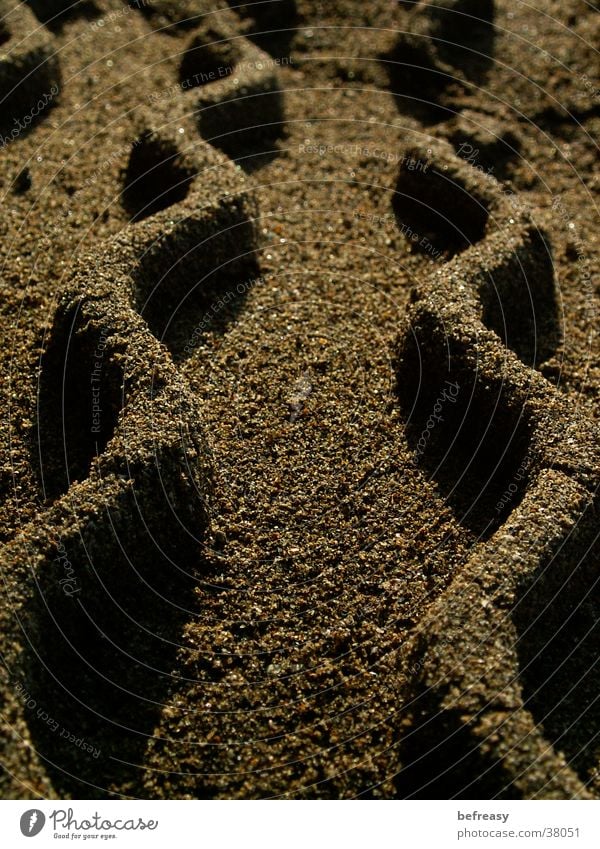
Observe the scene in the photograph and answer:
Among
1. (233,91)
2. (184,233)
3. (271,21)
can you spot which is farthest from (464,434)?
(271,21)

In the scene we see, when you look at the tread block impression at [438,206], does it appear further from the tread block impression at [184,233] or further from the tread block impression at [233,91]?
the tread block impression at [233,91]

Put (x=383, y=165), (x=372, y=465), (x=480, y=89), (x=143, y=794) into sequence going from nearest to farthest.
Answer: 1. (x=143, y=794)
2. (x=372, y=465)
3. (x=383, y=165)
4. (x=480, y=89)

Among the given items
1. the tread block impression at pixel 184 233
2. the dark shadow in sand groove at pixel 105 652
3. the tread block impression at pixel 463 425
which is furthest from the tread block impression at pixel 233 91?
the dark shadow in sand groove at pixel 105 652

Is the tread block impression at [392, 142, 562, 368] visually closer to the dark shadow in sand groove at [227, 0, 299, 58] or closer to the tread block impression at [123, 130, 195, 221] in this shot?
the tread block impression at [123, 130, 195, 221]

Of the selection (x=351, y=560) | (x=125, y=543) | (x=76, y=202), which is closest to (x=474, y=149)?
(x=76, y=202)

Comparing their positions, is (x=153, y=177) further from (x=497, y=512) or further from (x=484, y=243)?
(x=497, y=512)

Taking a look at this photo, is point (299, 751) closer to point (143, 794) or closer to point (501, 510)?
point (143, 794)
